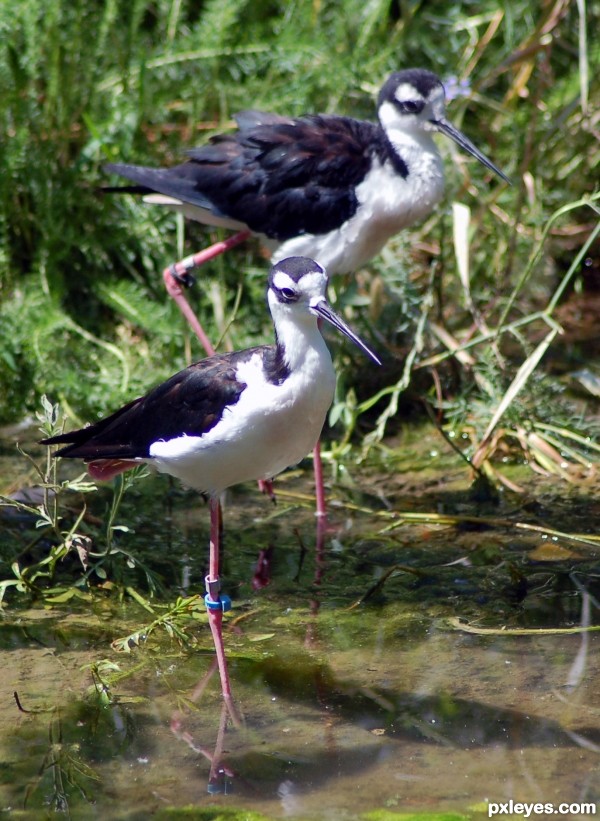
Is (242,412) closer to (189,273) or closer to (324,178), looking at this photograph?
(324,178)

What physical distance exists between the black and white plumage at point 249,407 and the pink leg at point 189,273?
1.53m

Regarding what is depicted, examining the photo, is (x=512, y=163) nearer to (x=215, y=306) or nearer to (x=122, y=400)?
(x=215, y=306)

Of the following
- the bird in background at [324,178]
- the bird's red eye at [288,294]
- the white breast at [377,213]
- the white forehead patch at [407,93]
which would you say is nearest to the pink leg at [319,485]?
the bird in background at [324,178]

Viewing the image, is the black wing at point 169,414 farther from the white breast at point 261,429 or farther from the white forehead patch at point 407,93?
the white forehead patch at point 407,93

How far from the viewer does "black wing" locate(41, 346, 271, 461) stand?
358cm

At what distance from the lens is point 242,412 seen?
135 inches

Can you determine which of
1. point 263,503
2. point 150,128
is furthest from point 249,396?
point 150,128

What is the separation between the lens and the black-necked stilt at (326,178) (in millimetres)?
4957

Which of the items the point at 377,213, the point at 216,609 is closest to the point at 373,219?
the point at 377,213

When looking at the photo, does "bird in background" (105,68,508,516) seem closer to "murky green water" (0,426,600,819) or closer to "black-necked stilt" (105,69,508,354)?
"black-necked stilt" (105,69,508,354)

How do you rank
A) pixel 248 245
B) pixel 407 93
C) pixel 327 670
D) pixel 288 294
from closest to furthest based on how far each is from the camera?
pixel 288 294
pixel 327 670
pixel 407 93
pixel 248 245

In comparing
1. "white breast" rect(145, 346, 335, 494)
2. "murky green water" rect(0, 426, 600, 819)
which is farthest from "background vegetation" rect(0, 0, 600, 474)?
"white breast" rect(145, 346, 335, 494)

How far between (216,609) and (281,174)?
2.13 meters

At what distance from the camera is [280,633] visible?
3.83m
